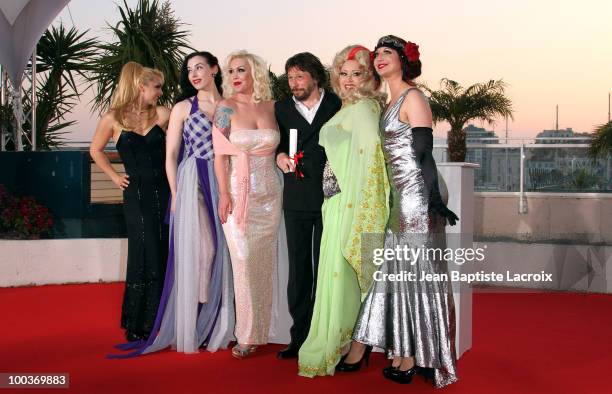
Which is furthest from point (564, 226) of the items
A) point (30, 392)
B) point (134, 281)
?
point (30, 392)

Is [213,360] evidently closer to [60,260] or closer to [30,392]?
[30,392]

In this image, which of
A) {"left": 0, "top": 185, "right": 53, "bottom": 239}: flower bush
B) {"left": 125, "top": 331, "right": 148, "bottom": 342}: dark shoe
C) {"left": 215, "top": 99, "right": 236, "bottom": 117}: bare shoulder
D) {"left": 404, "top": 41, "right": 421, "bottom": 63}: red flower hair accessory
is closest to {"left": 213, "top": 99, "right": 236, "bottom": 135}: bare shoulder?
{"left": 215, "top": 99, "right": 236, "bottom": 117}: bare shoulder

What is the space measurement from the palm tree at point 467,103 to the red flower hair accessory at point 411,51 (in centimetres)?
795

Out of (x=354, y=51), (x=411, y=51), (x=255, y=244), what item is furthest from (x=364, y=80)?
(x=255, y=244)

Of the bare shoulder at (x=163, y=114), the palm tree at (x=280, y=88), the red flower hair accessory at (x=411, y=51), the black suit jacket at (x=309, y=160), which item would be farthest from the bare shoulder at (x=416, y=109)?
the palm tree at (x=280, y=88)

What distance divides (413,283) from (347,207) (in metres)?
0.52

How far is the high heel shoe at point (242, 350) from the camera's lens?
4994 mm

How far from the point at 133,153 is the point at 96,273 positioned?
330 centimetres

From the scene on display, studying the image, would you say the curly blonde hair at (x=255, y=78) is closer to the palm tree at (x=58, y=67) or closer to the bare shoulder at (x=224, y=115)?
the bare shoulder at (x=224, y=115)

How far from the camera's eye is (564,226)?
1047cm

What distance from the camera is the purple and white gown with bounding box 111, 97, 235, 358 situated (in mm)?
5215

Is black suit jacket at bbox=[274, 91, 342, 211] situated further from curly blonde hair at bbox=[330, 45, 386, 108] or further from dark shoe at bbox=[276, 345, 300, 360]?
dark shoe at bbox=[276, 345, 300, 360]

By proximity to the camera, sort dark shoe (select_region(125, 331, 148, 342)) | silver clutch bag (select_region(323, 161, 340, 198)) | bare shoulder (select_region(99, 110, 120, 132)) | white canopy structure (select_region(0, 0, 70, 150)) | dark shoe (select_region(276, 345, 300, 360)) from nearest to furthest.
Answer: silver clutch bag (select_region(323, 161, 340, 198))
dark shoe (select_region(276, 345, 300, 360))
dark shoe (select_region(125, 331, 148, 342))
bare shoulder (select_region(99, 110, 120, 132))
white canopy structure (select_region(0, 0, 70, 150))

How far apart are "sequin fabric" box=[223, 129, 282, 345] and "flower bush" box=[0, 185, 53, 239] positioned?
3827mm
